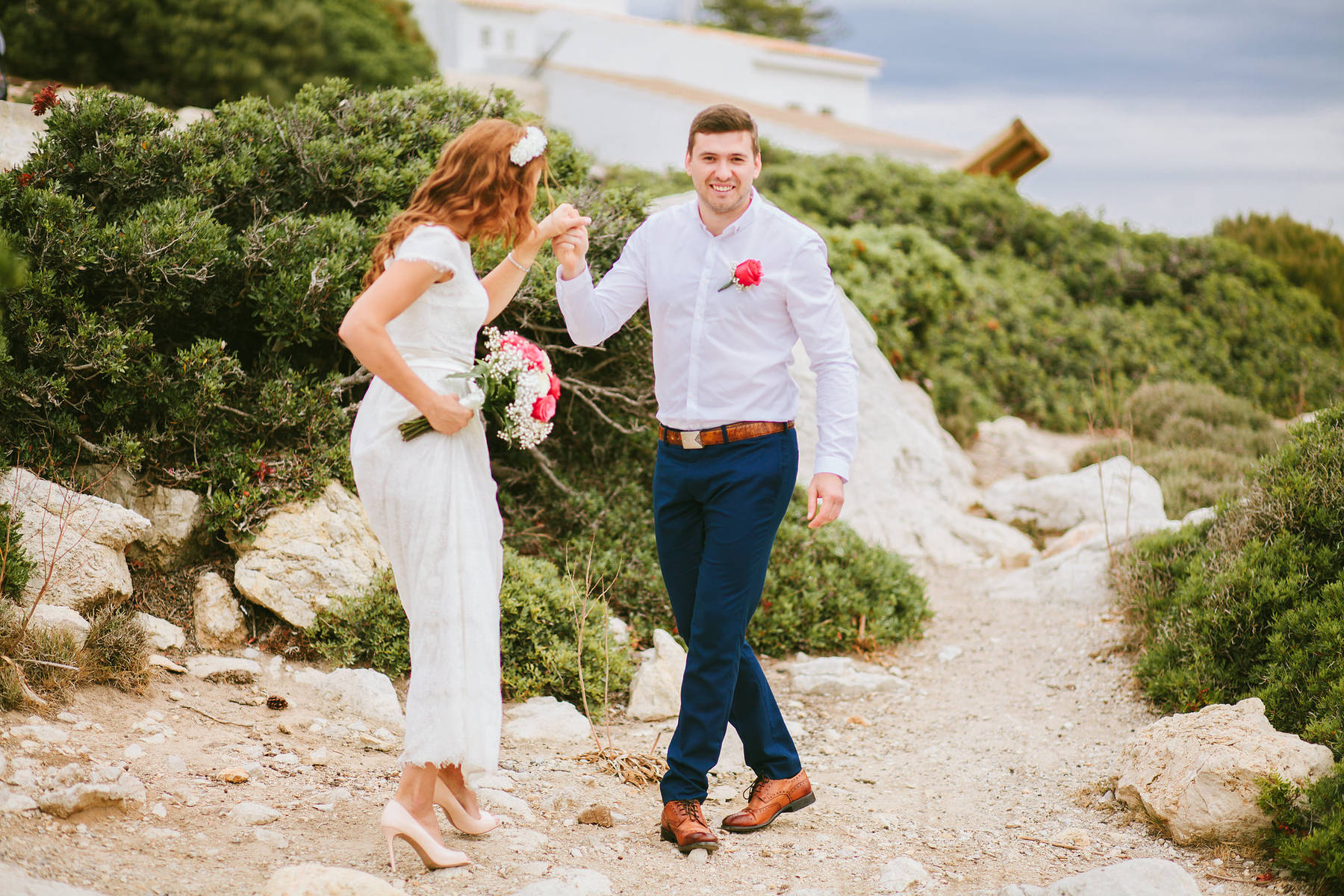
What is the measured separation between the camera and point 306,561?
16.4 feet

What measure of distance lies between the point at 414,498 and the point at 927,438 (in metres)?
6.89

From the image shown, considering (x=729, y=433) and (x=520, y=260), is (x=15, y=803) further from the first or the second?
(x=729, y=433)

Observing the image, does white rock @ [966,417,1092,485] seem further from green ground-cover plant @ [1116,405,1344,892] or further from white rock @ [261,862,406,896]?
white rock @ [261,862,406,896]

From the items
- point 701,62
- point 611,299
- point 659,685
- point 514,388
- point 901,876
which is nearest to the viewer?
point 514,388

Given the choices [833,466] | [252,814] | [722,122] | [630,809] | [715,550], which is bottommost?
[630,809]

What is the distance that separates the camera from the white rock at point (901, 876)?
11.7ft

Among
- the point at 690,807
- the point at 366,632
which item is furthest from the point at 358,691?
the point at 690,807

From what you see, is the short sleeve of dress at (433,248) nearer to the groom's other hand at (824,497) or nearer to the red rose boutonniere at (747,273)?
the red rose boutonniere at (747,273)

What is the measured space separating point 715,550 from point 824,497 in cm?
43

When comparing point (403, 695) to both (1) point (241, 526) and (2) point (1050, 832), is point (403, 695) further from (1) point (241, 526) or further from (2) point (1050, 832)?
(2) point (1050, 832)

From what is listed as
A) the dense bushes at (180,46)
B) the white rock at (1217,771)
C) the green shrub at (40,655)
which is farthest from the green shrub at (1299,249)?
the green shrub at (40,655)

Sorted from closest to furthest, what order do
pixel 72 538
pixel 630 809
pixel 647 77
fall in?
pixel 630 809 → pixel 72 538 → pixel 647 77

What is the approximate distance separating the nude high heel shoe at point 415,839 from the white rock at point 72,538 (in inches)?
81.8

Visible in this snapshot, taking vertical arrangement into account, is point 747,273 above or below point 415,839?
above
